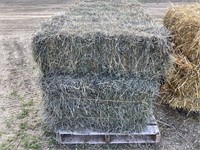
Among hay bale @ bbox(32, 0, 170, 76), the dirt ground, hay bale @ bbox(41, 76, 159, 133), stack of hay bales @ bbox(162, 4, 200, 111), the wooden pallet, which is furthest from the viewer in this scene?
stack of hay bales @ bbox(162, 4, 200, 111)

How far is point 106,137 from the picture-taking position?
14.7 feet

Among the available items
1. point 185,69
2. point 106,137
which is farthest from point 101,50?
point 185,69

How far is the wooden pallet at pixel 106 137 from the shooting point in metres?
4.49

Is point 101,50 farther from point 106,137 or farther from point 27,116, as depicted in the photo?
point 27,116

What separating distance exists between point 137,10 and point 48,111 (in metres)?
2.23

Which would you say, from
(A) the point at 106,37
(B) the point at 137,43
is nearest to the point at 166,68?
(B) the point at 137,43

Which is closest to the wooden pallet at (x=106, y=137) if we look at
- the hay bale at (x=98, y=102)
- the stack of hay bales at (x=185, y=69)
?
the hay bale at (x=98, y=102)

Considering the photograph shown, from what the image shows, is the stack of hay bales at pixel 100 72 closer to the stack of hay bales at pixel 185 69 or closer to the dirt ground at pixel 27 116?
the dirt ground at pixel 27 116

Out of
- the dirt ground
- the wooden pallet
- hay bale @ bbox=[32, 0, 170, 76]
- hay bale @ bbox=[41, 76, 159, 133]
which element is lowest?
the dirt ground

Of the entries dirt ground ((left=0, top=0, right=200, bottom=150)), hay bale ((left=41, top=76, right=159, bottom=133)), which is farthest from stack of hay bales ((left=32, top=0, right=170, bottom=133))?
dirt ground ((left=0, top=0, right=200, bottom=150))

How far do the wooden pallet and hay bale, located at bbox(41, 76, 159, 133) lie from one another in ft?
0.21

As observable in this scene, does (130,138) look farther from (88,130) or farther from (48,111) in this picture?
(48,111)

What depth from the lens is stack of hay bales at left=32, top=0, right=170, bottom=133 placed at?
166 inches

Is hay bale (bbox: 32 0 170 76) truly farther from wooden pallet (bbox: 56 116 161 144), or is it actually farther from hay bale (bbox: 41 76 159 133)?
wooden pallet (bbox: 56 116 161 144)
